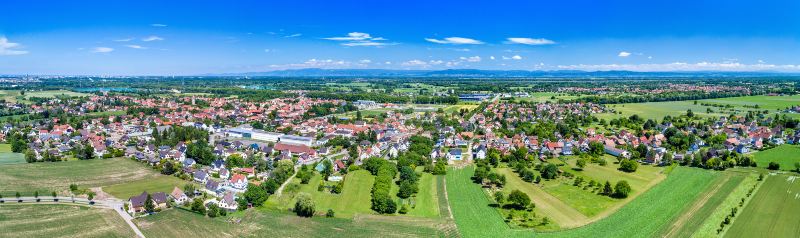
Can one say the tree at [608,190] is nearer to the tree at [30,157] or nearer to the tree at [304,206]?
the tree at [304,206]

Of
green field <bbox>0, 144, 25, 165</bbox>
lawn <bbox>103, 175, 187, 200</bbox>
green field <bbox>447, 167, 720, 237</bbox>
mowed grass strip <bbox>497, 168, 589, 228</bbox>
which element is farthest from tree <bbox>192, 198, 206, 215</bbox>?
green field <bbox>0, 144, 25, 165</bbox>

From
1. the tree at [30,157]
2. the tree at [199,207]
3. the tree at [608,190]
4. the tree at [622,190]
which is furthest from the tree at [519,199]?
the tree at [30,157]

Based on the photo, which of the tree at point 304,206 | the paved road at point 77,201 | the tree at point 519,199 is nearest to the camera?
the tree at point 304,206

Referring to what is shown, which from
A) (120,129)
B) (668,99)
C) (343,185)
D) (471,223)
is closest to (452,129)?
(343,185)

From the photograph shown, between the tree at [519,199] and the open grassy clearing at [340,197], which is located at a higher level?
the tree at [519,199]

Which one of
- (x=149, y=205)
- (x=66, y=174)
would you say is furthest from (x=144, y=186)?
(x=66, y=174)

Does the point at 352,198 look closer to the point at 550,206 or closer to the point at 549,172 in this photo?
the point at 550,206
